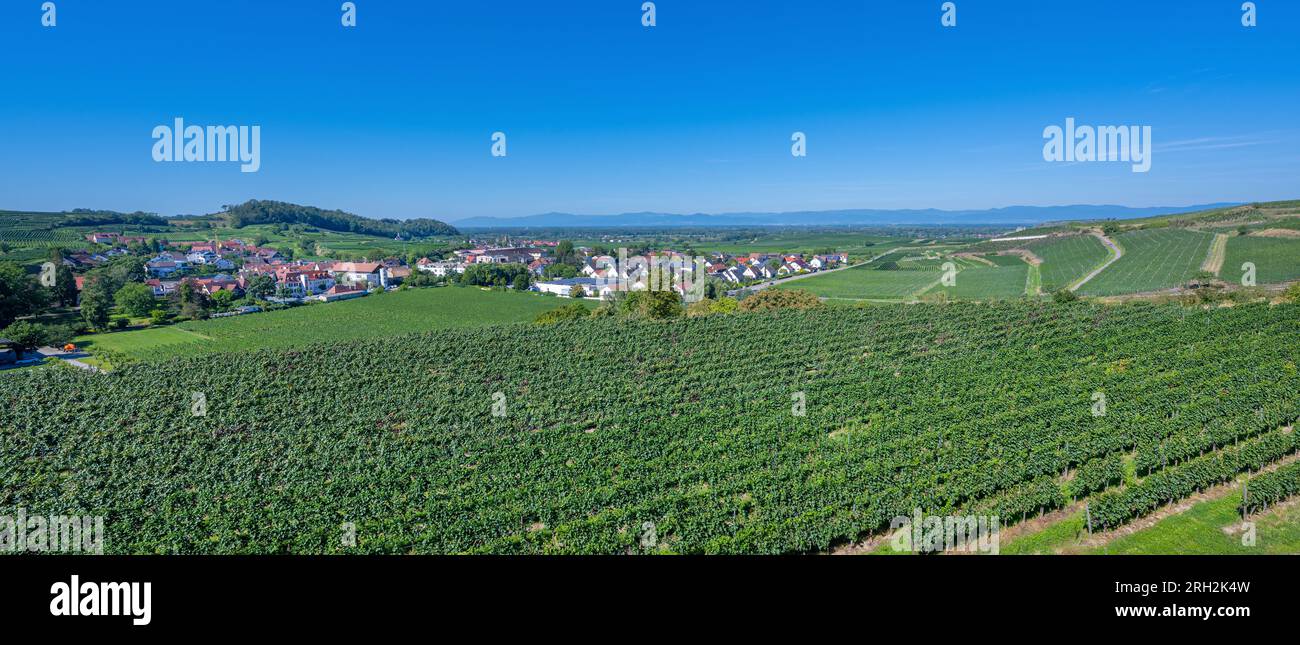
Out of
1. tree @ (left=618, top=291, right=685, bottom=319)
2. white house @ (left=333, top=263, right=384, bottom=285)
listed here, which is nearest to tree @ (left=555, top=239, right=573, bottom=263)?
white house @ (left=333, top=263, right=384, bottom=285)

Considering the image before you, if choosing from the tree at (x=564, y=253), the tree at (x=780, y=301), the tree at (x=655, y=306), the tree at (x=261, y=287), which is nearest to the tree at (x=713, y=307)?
the tree at (x=780, y=301)

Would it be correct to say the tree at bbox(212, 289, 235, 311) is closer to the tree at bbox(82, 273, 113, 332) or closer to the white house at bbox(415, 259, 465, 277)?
the tree at bbox(82, 273, 113, 332)

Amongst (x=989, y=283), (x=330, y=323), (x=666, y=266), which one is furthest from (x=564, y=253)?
(x=989, y=283)

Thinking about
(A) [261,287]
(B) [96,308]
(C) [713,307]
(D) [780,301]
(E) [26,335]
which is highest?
(A) [261,287]

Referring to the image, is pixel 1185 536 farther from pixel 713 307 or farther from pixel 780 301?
pixel 713 307

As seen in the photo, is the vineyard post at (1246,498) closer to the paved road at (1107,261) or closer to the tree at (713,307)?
the tree at (713,307)

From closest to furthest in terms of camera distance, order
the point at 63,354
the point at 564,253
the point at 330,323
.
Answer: the point at 63,354
the point at 330,323
the point at 564,253

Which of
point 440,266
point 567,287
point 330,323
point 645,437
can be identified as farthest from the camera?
point 440,266
